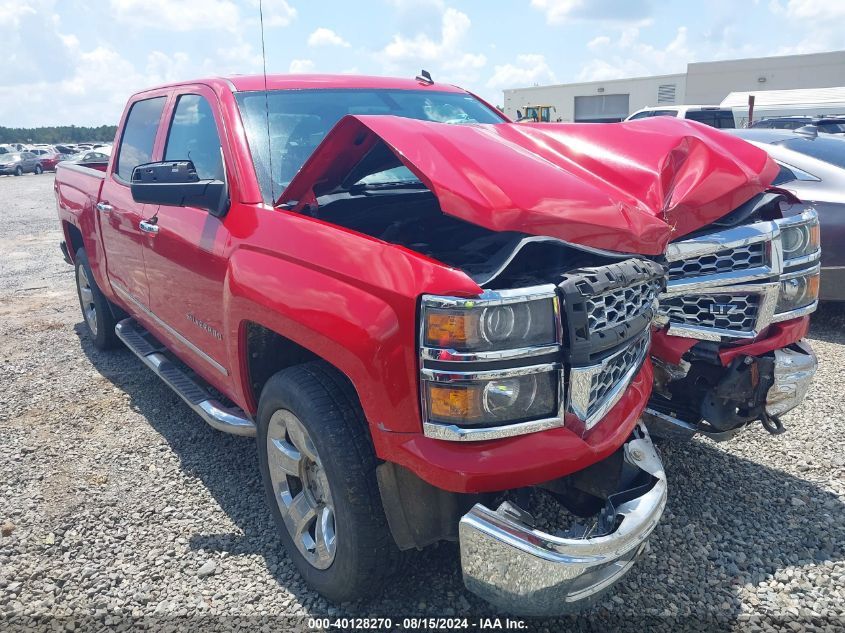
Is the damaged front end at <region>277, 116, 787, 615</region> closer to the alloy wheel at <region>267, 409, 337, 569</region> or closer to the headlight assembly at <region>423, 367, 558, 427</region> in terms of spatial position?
the headlight assembly at <region>423, 367, 558, 427</region>

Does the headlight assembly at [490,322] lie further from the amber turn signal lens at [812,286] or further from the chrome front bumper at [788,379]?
the amber turn signal lens at [812,286]

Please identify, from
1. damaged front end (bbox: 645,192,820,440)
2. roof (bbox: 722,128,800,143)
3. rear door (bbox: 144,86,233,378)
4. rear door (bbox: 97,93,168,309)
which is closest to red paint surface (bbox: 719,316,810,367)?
damaged front end (bbox: 645,192,820,440)

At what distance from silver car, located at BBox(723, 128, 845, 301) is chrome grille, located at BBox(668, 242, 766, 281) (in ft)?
7.35

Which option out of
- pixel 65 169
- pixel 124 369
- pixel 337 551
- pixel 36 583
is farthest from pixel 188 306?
pixel 65 169

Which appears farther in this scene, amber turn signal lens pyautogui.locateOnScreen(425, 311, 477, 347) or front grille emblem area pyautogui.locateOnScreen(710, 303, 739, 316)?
front grille emblem area pyautogui.locateOnScreen(710, 303, 739, 316)

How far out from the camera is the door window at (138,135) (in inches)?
159

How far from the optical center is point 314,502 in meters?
2.49

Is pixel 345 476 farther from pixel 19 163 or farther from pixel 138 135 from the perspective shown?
pixel 19 163

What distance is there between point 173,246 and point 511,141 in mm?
1771

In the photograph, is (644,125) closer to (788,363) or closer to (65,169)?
(788,363)

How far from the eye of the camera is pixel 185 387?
11.5ft

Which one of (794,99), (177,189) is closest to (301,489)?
(177,189)

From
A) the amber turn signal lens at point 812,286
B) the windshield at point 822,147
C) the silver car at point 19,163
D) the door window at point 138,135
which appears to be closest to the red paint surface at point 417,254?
the amber turn signal lens at point 812,286

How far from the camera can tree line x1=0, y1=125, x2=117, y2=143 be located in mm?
70188
